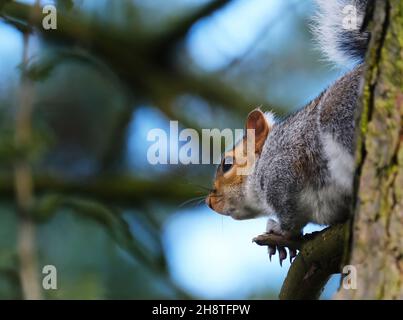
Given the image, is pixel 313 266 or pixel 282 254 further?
pixel 282 254

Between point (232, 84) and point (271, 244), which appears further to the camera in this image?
point (232, 84)

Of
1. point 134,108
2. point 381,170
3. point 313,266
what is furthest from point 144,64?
point 381,170

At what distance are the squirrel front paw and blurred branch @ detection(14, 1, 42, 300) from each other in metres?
0.62

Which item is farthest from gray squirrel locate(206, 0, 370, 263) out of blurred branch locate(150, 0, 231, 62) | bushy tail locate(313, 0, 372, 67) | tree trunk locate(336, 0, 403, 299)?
blurred branch locate(150, 0, 231, 62)

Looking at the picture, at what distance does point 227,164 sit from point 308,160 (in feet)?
1.15

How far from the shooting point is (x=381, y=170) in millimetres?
1073

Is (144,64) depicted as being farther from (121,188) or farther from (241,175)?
(241,175)

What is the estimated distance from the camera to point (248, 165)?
81.9 inches

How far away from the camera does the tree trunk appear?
3.35ft

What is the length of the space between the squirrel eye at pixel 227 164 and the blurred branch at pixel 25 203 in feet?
1.90
